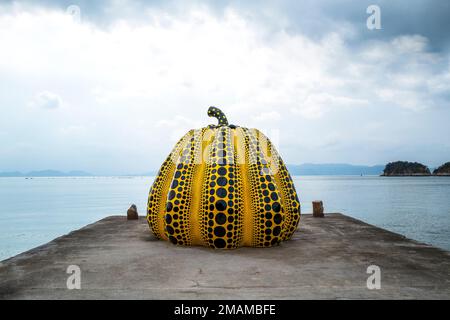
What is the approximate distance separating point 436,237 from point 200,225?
13.7m

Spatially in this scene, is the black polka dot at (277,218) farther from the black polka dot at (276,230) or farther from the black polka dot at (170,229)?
the black polka dot at (170,229)

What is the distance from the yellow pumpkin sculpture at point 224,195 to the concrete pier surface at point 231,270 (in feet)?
0.87

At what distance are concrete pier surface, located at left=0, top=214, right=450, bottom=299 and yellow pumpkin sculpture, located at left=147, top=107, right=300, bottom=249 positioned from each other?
266mm

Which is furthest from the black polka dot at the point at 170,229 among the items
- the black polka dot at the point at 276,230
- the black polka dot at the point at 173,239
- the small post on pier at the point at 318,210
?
the small post on pier at the point at 318,210

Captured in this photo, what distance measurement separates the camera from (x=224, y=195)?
225 inches

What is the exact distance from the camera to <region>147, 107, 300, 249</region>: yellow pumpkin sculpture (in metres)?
5.77

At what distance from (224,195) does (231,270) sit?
144cm

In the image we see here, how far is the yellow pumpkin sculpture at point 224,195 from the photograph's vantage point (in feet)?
18.9

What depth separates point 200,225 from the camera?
5914 mm

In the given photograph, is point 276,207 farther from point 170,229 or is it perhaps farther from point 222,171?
point 170,229

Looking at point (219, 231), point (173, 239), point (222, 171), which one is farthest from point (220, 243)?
point (222, 171)
